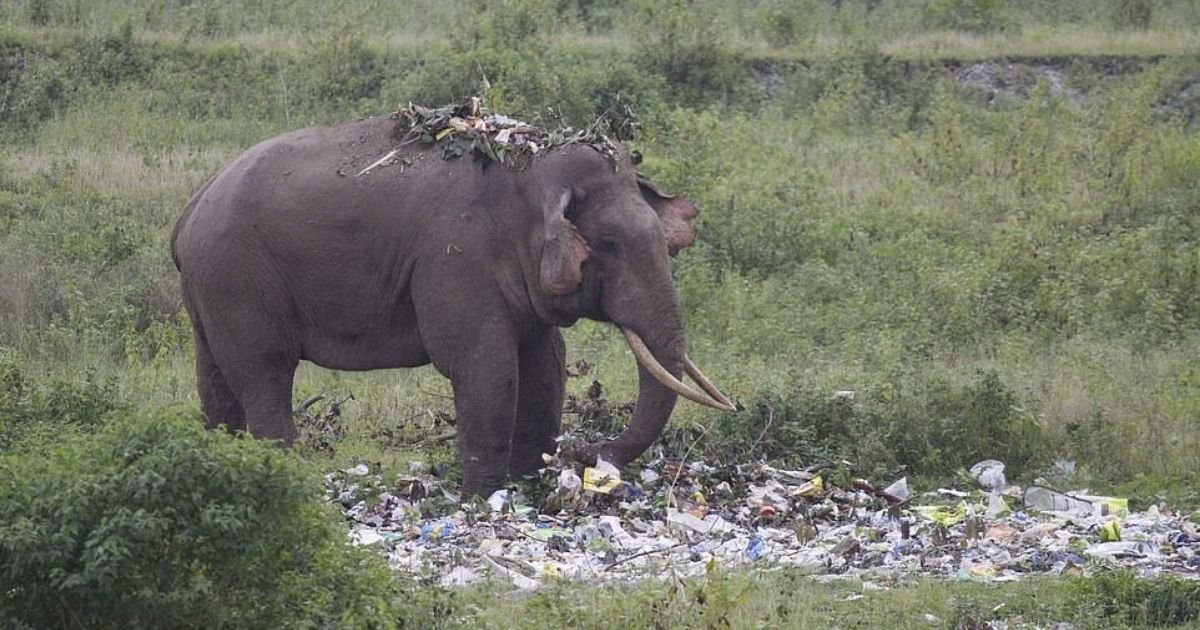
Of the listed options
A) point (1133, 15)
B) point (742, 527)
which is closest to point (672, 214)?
point (742, 527)

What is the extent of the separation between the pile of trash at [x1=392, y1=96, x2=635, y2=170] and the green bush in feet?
15.2

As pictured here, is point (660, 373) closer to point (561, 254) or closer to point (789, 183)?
point (561, 254)

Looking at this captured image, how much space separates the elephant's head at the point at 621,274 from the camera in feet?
38.7

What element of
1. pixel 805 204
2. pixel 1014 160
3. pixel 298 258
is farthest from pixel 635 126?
pixel 1014 160

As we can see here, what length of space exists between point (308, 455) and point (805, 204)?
8466 millimetres

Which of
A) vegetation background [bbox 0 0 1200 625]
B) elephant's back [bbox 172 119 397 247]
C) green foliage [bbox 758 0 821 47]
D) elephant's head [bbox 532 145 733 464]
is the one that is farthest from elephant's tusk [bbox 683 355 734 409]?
green foliage [bbox 758 0 821 47]

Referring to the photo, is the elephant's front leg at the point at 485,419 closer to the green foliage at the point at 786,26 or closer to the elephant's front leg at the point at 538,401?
the elephant's front leg at the point at 538,401

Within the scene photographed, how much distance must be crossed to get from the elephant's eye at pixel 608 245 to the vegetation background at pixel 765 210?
1456 mm

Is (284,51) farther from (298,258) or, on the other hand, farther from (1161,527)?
(1161,527)

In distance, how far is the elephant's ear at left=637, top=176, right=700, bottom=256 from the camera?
40.2 ft

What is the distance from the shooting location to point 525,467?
501 inches

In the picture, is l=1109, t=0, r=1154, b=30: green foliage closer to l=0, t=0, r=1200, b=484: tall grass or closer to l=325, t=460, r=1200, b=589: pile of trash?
l=0, t=0, r=1200, b=484: tall grass

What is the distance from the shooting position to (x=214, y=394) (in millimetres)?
12906

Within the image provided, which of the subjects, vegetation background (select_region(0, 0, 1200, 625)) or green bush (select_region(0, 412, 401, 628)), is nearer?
green bush (select_region(0, 412, 401, 628))
